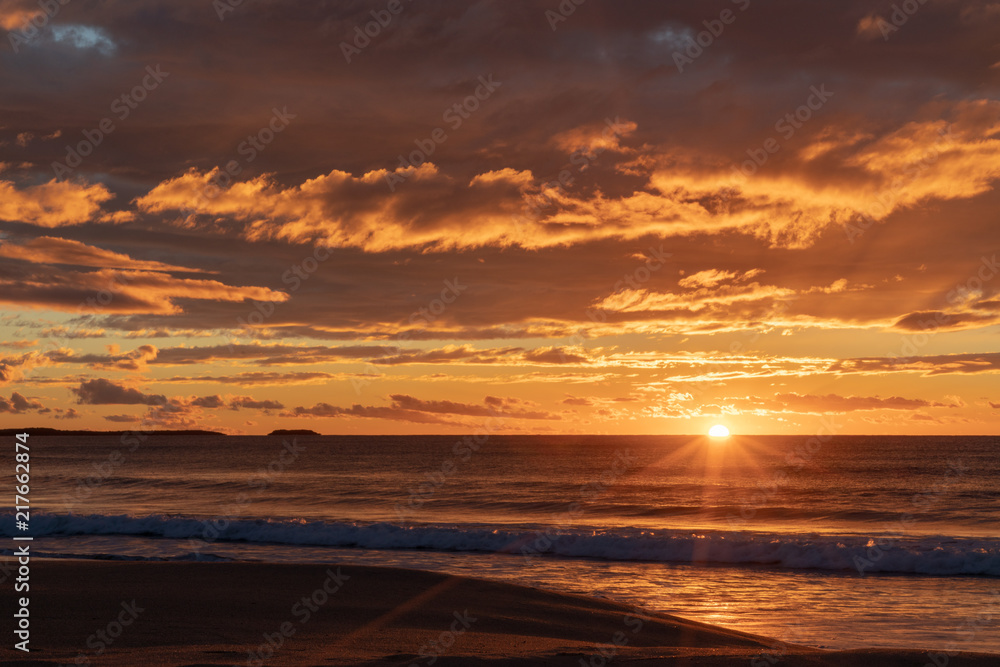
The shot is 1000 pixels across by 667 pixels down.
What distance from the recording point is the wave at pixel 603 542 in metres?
20.9

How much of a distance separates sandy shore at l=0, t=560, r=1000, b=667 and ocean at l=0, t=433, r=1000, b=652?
2.66 m

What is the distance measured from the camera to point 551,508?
37.8m

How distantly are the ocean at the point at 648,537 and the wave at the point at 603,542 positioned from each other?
0.27ft

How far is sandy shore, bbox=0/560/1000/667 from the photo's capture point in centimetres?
920

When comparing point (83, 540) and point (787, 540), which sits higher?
point (787, 540)

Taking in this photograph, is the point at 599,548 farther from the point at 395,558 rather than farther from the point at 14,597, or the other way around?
the point at 14,597

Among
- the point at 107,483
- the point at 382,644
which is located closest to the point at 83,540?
the point at 382,644

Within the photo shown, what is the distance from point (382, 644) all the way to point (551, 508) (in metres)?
28.5
